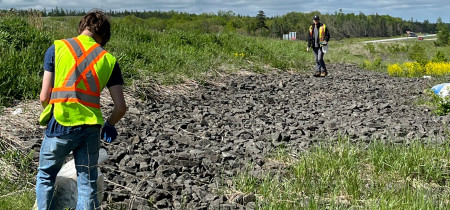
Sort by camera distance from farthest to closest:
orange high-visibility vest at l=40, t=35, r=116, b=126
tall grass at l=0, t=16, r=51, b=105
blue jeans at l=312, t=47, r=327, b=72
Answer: blue jeans at l=312, t=47, r=327, b=72
tall grass at l=0, t=16, r=51, b=105
orange high-visibility vest at l=40, t=35, r=116, b=126

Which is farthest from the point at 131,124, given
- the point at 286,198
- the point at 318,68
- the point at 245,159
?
the point at 318,68

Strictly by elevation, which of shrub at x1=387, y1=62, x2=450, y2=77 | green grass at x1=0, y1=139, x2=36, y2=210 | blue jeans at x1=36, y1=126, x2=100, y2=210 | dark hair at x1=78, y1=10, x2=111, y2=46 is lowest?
shrub at x1=387, y1=62, x2=450, y2=77

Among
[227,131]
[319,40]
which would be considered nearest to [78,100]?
[227,131]

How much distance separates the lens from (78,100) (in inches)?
106

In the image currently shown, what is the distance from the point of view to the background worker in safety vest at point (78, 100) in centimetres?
269

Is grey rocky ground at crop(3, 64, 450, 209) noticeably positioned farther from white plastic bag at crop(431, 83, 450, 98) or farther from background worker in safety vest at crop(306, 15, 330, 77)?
background worker in safety vest at crop(306, 15, 330, 77)

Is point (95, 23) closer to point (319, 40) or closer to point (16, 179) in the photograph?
point (16, 179)

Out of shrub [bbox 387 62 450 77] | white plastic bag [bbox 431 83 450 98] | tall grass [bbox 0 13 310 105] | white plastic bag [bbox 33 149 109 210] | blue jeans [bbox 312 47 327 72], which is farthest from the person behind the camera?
shrub [bbox 387 62 450 77]

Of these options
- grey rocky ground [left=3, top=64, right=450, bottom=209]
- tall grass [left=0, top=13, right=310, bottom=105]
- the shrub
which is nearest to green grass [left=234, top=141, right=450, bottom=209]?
grey rocky ground [left=3, top=64, right=450, bottom=209]

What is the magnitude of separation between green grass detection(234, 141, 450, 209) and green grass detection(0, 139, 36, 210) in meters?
1.72

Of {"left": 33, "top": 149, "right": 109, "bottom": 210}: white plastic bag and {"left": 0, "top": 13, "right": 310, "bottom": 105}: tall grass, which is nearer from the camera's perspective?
{"left": 33, "top": 149, "right": 109, "bottom": 210}: white plastic bag

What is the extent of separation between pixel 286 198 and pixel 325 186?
0.43 meters

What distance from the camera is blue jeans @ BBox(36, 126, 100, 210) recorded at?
2.74 meters

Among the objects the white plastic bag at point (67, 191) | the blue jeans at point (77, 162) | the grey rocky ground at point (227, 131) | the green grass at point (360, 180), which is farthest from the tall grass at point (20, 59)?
the green grass at point (360, 180)
